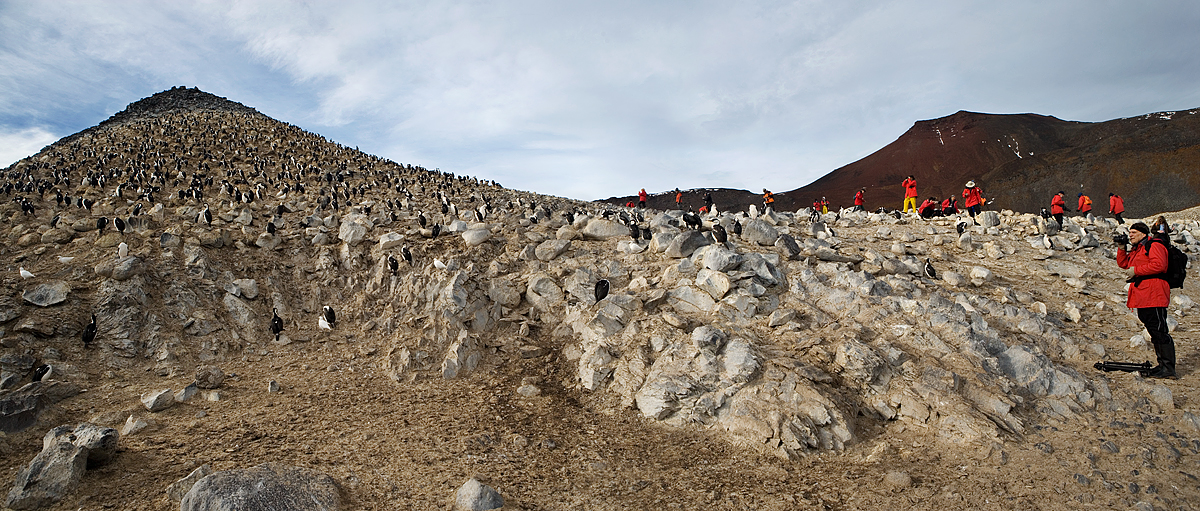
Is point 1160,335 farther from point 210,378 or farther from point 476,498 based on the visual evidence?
point 210,378

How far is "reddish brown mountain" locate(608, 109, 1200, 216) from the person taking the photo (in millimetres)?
37406

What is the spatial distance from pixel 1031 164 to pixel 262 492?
6108cm

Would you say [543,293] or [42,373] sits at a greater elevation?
[543,293]

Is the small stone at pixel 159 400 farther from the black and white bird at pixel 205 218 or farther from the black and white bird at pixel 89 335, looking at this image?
the black and white bird at pixel 205 218

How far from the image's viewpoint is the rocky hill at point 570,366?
525cm

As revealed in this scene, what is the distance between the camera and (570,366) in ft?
27.1

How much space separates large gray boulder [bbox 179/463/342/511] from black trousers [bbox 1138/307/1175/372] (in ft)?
36.2

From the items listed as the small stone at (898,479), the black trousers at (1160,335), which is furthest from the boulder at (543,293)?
the black trousers at (1160,335)

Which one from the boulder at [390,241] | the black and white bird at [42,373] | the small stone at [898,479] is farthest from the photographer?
the boulder at [390,241]

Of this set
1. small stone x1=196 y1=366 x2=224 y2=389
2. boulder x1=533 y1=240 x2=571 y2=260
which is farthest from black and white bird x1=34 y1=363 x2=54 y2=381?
boulder x1=533 y1=240 x2=571 y2=260

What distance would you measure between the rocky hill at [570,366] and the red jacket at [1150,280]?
1031mm

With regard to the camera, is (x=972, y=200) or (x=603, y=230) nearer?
(x=603, y=230)

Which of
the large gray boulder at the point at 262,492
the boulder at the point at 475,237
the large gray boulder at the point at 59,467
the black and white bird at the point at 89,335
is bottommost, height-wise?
the large gray boulder at the point at 262,492

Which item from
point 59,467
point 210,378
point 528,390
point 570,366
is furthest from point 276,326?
point 570,366
